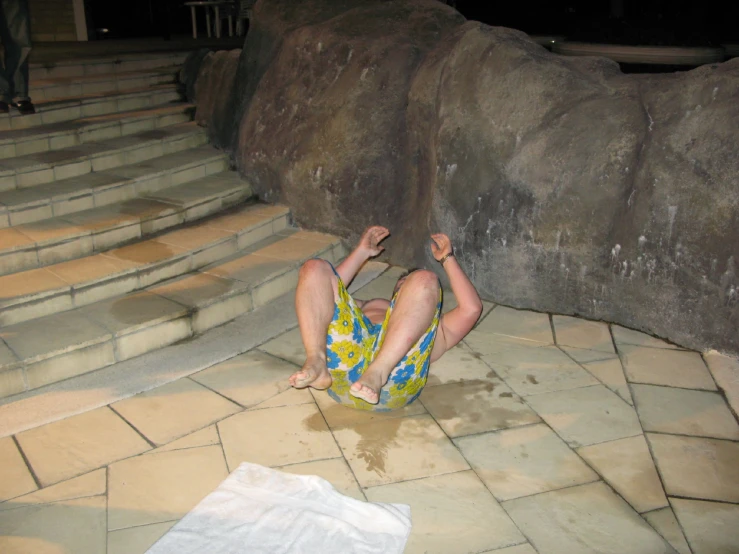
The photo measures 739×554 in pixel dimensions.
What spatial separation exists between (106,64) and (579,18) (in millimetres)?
6465

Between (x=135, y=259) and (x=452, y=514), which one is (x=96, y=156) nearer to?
(x=135, y=259)

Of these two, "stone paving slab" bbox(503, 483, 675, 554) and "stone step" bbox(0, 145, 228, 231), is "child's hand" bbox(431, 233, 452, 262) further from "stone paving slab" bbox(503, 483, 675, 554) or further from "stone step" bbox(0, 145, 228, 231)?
"stone step" bbox(0, 145, 228, 231)

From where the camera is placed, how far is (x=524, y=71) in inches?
172

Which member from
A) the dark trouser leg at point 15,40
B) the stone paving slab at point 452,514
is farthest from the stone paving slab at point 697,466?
the dark trouser leg at point 15,40

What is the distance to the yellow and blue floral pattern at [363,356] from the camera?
3.18m

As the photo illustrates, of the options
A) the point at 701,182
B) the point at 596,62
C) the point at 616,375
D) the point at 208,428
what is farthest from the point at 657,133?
the point at 208,428

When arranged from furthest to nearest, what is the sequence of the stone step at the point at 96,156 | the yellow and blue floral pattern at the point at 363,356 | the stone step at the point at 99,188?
the stone step at the point at 96,156 → the stone step at the point at 99,188 → the yellow and blue floral pattern at the point at 363,356

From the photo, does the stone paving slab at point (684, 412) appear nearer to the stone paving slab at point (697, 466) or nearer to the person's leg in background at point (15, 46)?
the stone paving slab at point (697, 466)

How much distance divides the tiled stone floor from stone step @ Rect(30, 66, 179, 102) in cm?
412

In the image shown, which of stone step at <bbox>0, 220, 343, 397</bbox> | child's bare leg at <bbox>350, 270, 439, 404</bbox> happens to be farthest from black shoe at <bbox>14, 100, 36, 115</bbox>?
child's bare leg at <bbox>350, 270, 439, 404</bbox>

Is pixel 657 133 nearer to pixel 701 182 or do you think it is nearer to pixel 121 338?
pixel 701 182

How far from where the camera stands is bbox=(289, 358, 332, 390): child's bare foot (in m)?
2.84

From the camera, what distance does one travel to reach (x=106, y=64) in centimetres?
740

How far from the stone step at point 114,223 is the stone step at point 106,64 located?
235 cm
